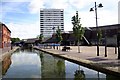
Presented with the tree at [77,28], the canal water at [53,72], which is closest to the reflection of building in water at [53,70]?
the canal water at [53,72]

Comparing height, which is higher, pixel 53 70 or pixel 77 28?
pixel 77 28

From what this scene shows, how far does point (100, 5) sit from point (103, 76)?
47.4 feet

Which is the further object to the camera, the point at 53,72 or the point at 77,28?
the point at 77,28

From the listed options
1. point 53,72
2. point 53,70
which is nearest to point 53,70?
point 53,70

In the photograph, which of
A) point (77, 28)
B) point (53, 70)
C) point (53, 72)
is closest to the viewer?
point (53, 72)

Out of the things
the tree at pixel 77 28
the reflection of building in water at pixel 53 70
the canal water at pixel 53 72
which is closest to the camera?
the canal water at pixel 53 72

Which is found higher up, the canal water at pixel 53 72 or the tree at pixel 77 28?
the tree at pixel 77 28

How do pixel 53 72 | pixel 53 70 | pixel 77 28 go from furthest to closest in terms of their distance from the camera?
pixel 77 28, pixel 53 70, pixel 53 72

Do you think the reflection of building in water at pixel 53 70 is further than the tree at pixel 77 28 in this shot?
No

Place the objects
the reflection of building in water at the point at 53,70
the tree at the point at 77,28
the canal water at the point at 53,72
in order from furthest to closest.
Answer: the tree at the point at 77,28, the reflection of building in water at the point at 53,70, the canal water at the point at 53,72

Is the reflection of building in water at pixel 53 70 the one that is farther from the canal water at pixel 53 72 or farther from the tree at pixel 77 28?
the tree at pixel 77 28

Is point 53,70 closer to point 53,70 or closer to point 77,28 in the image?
point 53,70

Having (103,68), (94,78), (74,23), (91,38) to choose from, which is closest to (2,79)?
(94,78)

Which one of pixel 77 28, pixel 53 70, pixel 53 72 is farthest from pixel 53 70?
pixel 77 28
